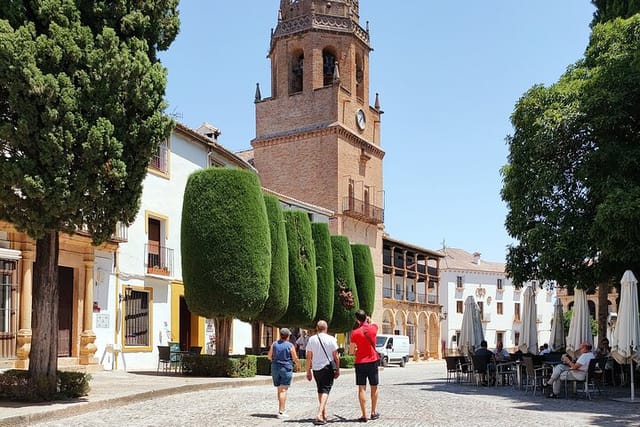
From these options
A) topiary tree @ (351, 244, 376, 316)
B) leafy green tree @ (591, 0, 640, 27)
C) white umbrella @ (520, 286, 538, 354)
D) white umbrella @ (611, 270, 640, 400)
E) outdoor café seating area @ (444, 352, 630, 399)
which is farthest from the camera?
topiary tree @ (351, 244, 376, 316)

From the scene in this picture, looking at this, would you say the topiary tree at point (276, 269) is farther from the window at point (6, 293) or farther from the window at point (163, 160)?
the window at point (6, 293)

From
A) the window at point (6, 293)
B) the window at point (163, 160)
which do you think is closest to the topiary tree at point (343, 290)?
the window at point (163, 160)

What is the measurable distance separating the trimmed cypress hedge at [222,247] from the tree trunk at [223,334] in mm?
866

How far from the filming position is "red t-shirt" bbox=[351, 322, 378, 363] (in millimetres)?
11875

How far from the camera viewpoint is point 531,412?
1379cm

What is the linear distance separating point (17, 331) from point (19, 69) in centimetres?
945

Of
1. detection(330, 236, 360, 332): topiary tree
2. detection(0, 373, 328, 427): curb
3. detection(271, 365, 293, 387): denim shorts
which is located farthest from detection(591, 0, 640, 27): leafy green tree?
detection(271, 365, 293, 387): denim shorts

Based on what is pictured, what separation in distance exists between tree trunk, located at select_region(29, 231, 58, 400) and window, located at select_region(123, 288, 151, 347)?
11.6 meters

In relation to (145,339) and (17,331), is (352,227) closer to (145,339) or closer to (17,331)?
(145,339)

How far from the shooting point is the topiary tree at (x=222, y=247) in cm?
2128

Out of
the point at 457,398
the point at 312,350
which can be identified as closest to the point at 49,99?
the point at 312,350

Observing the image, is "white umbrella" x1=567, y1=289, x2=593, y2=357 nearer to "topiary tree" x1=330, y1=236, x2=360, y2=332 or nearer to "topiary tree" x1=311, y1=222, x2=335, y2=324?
"topiary tree" x1=311, y1=222, x2=335, y2=324

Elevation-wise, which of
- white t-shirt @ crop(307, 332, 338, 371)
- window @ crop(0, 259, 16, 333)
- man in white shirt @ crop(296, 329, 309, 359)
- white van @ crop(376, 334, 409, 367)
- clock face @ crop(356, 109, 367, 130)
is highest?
clock face @ crop(356, 109, 367, 130)

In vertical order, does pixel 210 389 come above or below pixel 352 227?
below
